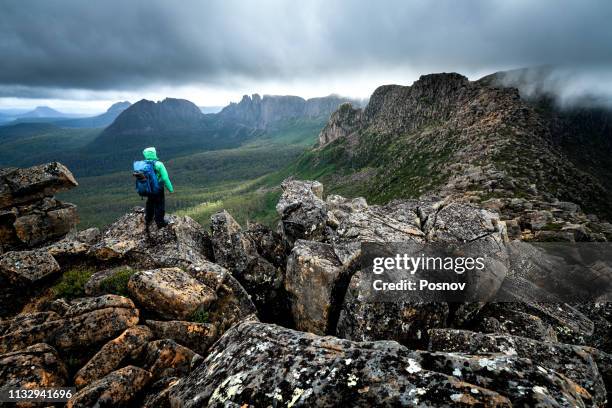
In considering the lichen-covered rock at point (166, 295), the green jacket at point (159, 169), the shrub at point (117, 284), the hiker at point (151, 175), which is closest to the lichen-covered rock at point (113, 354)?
the lichen-covered rock at point (166, 295)

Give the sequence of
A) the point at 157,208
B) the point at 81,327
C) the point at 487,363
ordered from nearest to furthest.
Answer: the point at 487,363
the point at 81,327
the point at 157,208

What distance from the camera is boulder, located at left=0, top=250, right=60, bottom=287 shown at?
14.1 meters

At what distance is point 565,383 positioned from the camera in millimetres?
6656

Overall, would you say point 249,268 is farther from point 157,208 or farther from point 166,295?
point 157,208

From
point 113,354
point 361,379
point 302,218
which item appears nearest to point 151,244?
point 113,354

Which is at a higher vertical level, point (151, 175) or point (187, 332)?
point (151, 175)

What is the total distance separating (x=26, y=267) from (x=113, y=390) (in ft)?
31.8

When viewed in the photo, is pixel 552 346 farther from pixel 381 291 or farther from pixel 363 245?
pixel 363 245

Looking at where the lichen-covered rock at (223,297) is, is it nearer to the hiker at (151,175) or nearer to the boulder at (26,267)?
the hiker at (151,175)

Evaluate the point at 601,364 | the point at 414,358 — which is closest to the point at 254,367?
the point at 414,358

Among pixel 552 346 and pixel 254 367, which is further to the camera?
pixel 552 346

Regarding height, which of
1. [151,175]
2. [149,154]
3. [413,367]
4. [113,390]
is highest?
[149,154]

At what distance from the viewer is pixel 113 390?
28.9ft

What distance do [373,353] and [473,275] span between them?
10.5 m
